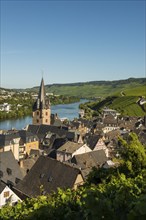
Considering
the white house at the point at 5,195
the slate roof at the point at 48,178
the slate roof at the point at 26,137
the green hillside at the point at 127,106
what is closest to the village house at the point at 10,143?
the slate roof at the point at 26,137

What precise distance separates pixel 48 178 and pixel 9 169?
23.2 feet

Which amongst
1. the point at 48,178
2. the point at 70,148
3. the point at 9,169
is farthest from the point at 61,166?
the point at 70,148

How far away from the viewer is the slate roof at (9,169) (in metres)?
30.5

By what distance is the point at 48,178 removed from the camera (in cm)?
2634

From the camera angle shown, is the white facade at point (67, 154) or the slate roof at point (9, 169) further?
the white facade at point (67, 154)

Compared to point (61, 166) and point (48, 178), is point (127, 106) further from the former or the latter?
point (48, 178)

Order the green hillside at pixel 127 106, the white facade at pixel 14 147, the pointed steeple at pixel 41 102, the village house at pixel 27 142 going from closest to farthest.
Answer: the white facade at pixel 14 147, the village house at pixel 27 142, the pointed steeple at pixel 41 102, the green hillside at pixel 127 106

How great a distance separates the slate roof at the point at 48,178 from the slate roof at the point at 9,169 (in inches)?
146

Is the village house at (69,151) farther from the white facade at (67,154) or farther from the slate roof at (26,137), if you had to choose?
the slate roof at (26,137)

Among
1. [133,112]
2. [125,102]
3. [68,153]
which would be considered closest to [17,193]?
[68,153]

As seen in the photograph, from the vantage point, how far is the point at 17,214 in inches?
389

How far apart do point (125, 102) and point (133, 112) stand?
66.5 feet

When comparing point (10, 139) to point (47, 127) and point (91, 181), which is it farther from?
point (91, 181)

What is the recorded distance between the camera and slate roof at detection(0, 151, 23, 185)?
3053cm
